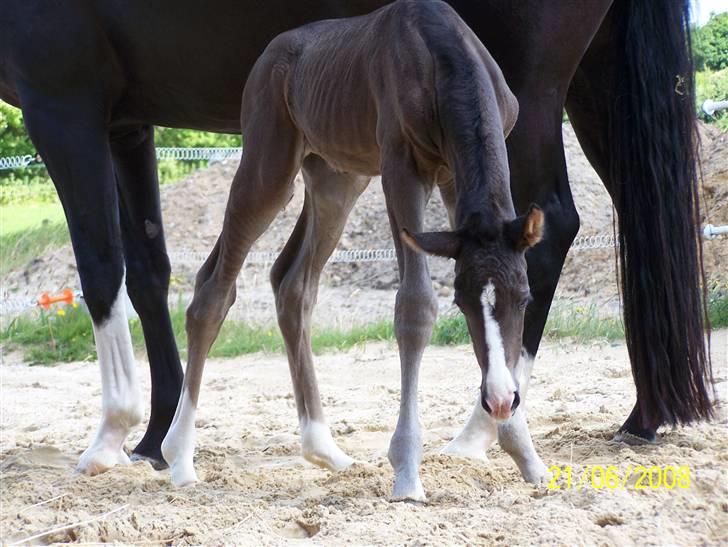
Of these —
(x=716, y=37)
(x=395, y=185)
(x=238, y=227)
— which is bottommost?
(x=238, y=227)

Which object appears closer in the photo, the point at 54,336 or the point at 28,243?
the point at 54,336

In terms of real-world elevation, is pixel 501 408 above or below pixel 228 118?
below

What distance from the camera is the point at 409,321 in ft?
Result: 11.2

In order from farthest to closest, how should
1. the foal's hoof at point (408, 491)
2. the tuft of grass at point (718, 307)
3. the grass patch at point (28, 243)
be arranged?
the grass patch at point (28, 243) < the tuft of grass at point (718, 307) < the foal's hoof at point (408, 491)

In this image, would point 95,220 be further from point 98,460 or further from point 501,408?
point 501,408

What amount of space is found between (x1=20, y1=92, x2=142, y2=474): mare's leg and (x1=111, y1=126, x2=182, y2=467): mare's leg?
14.4 inches

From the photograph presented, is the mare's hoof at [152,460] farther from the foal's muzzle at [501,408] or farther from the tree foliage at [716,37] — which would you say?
the tree foliage at [716,37]

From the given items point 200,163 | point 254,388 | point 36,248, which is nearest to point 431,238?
point 254,388

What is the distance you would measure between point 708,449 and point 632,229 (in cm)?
89

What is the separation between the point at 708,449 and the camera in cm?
410

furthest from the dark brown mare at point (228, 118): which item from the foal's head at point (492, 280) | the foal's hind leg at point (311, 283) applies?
the foal's head at point (492, 280)

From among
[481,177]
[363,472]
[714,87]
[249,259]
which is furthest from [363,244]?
[481,177]

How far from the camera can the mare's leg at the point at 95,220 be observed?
441 cm

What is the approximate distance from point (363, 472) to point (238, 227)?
98 cm
